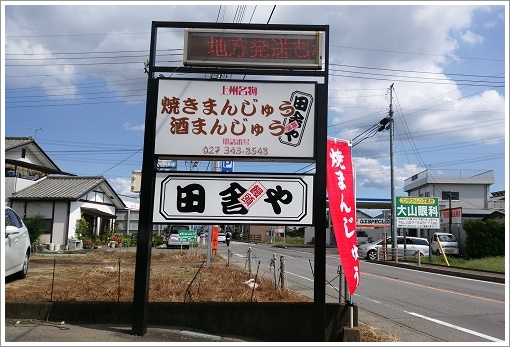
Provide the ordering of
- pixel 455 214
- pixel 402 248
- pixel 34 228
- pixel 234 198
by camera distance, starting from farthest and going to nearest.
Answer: pixel 455 214 → pixel 402 248 → pixel 34 228 → pixel 234 198

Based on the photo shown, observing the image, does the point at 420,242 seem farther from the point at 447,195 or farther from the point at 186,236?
the point at 447,195

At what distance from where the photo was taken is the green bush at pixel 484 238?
2588 centimetres

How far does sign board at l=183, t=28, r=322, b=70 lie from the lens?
653 centimetres

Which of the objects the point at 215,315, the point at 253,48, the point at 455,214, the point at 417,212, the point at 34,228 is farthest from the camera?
the point at 455,214

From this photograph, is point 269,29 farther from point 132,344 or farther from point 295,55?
point 132,344

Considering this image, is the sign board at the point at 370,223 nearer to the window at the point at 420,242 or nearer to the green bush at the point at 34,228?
the window at the point at 420,242

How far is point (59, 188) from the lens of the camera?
2806 cm

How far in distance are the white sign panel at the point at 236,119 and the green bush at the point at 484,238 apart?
76.6ft

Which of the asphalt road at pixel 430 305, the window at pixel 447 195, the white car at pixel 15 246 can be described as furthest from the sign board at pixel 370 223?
the white car at pixel 15 246

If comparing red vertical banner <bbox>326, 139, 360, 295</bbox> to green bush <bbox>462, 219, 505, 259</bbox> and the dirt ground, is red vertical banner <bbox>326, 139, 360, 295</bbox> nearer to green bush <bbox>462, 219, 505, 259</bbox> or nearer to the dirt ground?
the dirt ground

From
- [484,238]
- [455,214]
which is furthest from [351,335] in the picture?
[455,214]

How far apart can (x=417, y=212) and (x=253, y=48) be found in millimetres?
22118

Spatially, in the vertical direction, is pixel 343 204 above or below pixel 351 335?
above

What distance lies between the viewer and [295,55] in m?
6.55
